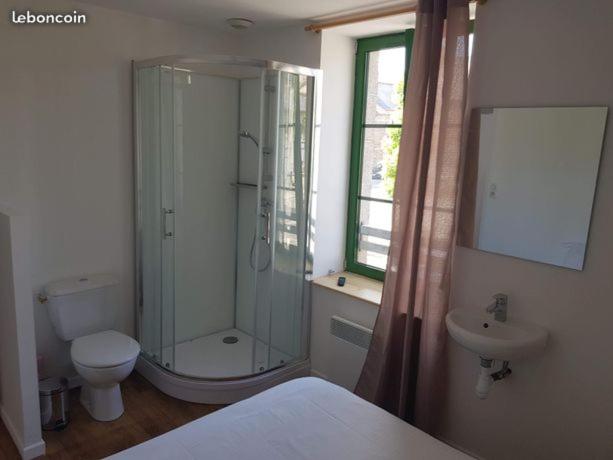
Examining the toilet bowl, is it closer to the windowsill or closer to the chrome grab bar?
the chrome grab bar

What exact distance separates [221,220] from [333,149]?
1059 millimetres

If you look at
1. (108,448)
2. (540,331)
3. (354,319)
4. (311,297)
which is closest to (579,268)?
(540,331)

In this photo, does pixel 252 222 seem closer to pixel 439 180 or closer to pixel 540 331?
pixel 439 180

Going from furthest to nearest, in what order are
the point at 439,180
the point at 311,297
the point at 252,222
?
the point at 252,222 → the point at 311,297 → the point at 439,180

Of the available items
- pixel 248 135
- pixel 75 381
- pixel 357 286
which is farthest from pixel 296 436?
pixel 248 135

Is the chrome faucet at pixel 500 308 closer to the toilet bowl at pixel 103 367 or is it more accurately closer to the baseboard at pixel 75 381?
the toilet bowl at pixel 103 367

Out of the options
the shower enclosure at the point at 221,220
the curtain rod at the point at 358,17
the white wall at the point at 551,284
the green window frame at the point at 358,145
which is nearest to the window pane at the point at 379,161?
the green window frame at the point at 358,145

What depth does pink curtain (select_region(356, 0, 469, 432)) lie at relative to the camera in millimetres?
2447

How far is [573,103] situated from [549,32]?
1.12 feet

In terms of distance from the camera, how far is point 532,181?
234 cm

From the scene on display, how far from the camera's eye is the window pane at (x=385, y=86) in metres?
3.18

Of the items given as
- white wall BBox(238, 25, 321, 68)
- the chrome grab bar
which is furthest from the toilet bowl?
white wall BBox(238, 25, 321, 68)

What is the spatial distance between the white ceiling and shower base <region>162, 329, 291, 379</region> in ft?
6.87

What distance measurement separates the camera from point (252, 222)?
3.70 meters
